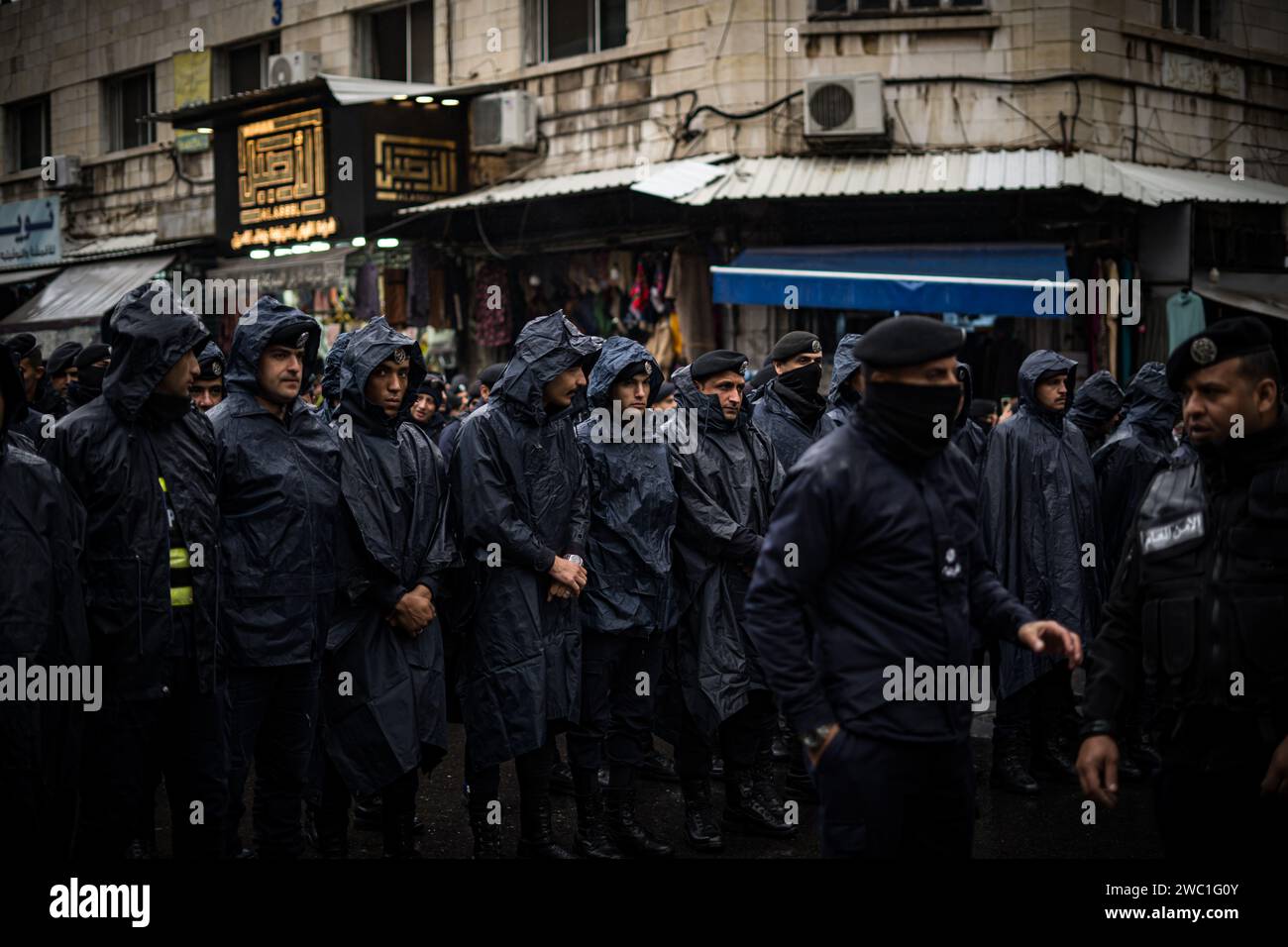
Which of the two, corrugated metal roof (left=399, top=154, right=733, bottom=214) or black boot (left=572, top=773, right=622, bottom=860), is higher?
corrugated metal roof (left=399, top=154, right=733, bottom=214)

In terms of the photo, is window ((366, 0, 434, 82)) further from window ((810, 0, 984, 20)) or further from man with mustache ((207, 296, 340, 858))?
man with mustache ((207, 296, 340, 858))

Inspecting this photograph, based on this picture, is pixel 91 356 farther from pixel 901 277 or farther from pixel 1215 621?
pixel 901 277

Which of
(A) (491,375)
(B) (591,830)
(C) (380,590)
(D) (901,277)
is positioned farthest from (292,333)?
(D) (901,277)

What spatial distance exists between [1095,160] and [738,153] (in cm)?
365

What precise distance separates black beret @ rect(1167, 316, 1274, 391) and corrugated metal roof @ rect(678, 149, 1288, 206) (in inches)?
383

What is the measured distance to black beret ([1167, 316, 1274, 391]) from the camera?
3.75 metres

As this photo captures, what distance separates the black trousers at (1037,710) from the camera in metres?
7.53

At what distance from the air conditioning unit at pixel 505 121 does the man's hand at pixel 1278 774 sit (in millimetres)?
14099

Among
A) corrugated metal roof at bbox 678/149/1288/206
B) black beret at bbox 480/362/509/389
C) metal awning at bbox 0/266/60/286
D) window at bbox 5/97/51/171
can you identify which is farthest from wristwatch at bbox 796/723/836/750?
window at bbox 5/97/51/171

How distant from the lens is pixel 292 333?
18.3 feet

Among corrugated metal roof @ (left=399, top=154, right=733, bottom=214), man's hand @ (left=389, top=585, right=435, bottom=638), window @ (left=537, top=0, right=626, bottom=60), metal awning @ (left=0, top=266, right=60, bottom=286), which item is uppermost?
window @ (left=537, top=0, right=626, bottom=60)

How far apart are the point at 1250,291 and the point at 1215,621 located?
495 inches
